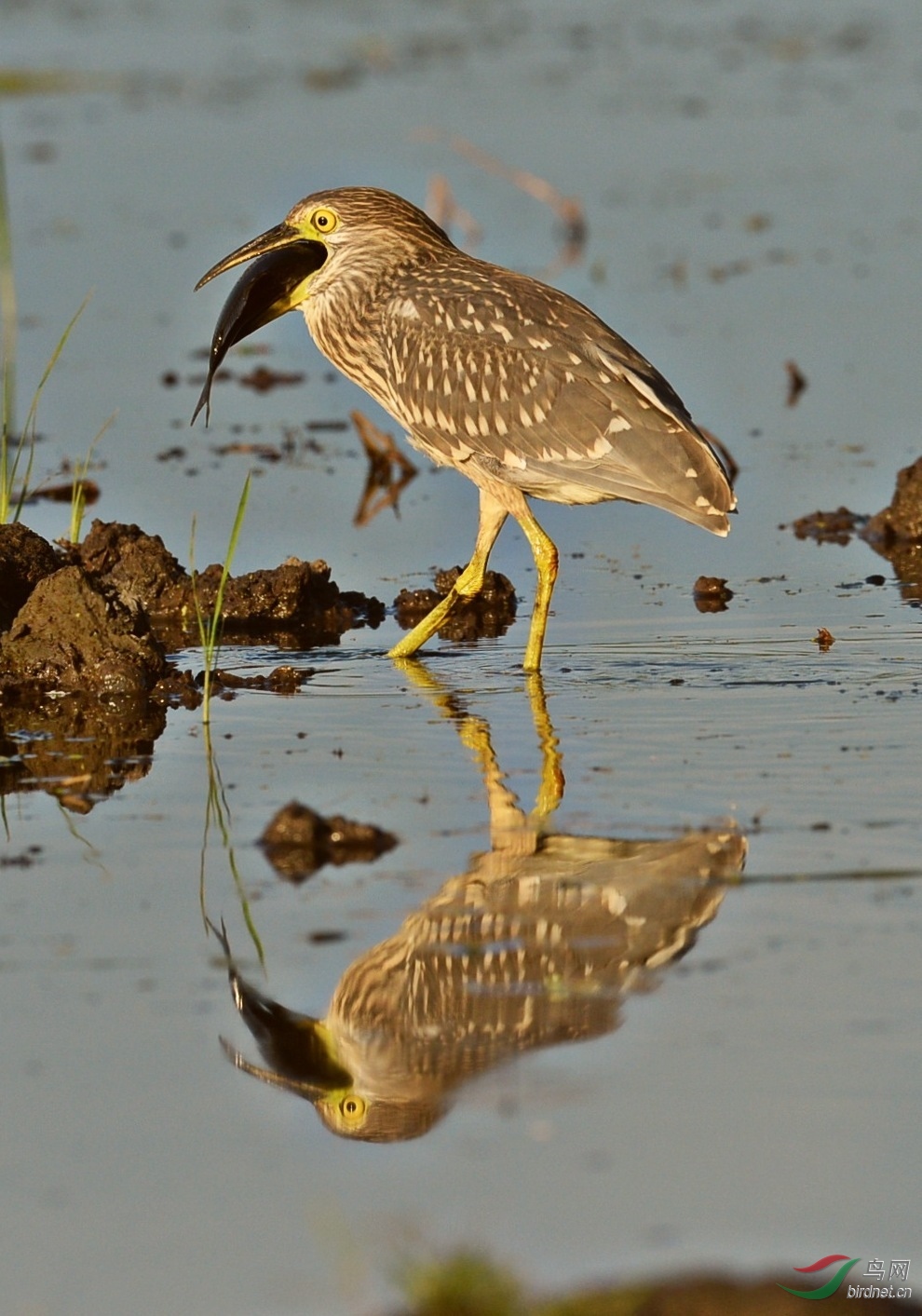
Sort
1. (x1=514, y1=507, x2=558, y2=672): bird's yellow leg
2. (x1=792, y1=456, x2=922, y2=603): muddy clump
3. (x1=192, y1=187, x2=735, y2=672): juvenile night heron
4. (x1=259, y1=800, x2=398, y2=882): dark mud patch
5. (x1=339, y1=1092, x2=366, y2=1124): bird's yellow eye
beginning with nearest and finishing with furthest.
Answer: (x1=339, y1=1092, x2=366, y2=1124): bird's yellow eye → (x1=259, y1=800, x2=398, y2=882): dark mud patch → (x1=192, y1=187, x2=735, y2=672): juvenile night heron → (x1=514, y1=507, x2=558, y2=672): bird's yellow leg → (x1=792, y1=456, x2=922, y2=603): muddy clump

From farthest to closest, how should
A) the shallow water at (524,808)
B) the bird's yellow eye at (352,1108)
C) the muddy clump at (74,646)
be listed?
the muddy clump at (74,646) < the bird's yellow eye at (352,1108) < the shallow water at (524,808)

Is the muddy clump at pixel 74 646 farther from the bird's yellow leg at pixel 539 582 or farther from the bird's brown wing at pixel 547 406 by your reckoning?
the bird's brown wing at pixel 547 406

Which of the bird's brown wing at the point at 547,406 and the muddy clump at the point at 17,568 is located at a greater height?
the bird's brown wing at the point at 547,406

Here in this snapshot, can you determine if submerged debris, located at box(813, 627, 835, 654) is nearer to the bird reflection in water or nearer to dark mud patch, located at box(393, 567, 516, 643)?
dark mud patch, located at box(393, 567, 516, 643)

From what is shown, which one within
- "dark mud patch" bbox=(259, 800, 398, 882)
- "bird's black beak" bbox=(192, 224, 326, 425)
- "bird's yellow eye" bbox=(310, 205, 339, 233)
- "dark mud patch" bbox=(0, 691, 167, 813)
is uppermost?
"bird's yellow eye" bbox=(310, 205, 339, 233)

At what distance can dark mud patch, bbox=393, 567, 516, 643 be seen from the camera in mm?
9070

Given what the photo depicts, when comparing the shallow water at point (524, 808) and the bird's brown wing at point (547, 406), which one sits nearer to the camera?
the shallow water at point (524, 808)

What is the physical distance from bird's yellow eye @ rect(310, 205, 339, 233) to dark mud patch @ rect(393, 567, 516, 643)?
148 cm

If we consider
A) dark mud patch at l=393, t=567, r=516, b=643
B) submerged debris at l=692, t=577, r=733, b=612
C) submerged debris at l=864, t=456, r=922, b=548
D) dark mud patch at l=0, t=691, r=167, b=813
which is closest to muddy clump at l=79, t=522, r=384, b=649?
dark mud patch at l=393, t=567, r=516, b=643

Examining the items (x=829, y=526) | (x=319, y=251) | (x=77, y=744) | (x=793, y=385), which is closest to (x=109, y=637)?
(x=77, y=744)

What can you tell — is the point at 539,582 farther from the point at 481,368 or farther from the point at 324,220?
the point at 324,220

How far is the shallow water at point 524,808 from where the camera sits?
13.7ft

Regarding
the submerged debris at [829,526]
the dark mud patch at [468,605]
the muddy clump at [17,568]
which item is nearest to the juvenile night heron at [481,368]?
the dark mud patch at [468,605]

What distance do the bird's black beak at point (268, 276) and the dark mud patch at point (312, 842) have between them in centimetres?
347
